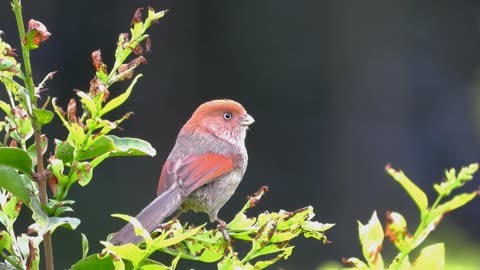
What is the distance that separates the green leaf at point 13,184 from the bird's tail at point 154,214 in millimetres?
182

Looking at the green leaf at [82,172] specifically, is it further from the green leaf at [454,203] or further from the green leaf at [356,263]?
the green leaf at [454,203]

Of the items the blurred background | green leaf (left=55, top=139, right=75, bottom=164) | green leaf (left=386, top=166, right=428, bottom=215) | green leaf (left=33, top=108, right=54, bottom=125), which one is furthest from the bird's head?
the blurred background

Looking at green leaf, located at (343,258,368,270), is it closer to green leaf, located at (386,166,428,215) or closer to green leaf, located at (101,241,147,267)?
green leaf, located at (386,166,428,215)

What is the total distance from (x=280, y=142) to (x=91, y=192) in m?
1.59

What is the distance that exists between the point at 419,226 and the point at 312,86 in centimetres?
702

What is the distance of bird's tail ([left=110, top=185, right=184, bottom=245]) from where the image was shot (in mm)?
1655

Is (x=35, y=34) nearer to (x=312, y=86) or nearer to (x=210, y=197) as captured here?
(x=210, y=197)

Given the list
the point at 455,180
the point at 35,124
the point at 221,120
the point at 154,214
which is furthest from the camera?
the point at 221,120

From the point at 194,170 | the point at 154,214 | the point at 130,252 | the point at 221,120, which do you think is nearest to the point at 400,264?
the point at 130,252

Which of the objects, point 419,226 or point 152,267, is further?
point 152,267

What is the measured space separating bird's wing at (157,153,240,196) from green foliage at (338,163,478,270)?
160 centimetres

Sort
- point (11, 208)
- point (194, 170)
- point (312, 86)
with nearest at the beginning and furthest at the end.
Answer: point (11, 208) < point (194, 170) < point (312, 86)

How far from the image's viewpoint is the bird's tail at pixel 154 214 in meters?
1.66

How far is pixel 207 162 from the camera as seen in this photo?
123 inches
